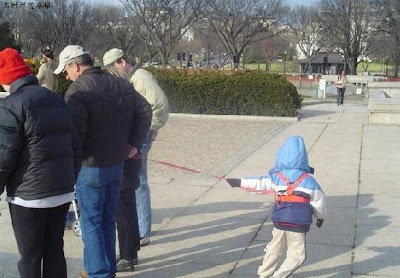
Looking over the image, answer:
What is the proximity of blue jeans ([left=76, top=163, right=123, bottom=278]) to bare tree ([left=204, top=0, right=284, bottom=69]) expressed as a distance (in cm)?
5026

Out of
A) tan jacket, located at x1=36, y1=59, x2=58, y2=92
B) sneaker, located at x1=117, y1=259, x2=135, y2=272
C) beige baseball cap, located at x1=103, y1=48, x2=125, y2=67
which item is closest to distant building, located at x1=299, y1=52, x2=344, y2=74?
tan jacket, located at x1=36, y1=59, x2=58, y2=92

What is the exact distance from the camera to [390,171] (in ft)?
29.0

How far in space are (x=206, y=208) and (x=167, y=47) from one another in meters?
50.4

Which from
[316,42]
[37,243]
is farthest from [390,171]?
[316,42]

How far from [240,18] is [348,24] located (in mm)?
11736

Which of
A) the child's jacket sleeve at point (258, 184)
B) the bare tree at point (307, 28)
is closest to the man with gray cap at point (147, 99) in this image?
the child's jacket sleeve at point (258, 184)

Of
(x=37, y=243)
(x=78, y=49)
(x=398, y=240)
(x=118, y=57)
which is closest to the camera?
(x=37, y=243)

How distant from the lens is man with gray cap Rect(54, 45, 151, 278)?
389 centimetres

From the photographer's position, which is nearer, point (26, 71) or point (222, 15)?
point (26, 71)

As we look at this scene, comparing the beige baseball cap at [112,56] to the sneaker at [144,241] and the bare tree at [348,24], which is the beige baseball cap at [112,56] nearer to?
the sneaker at [144,241]

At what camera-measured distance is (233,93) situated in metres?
17.8

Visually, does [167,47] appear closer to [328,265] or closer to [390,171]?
[390,171]

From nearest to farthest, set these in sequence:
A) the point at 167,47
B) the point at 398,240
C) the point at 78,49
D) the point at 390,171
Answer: the point at 78,49 < the point at 398,240 < the point at 390,171 < the point at 167,47

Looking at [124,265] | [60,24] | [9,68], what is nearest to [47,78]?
[124,265]
